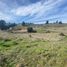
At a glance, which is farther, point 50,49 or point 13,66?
point 50,49

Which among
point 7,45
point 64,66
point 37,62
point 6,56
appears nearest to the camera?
point 64,66

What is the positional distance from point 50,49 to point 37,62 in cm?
203

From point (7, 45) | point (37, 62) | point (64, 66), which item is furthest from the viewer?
point (7, 45)

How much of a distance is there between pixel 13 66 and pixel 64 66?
11.1 ft

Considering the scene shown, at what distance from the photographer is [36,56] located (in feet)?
39.8

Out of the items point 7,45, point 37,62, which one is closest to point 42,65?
point 37,62

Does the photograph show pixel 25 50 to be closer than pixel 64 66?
No

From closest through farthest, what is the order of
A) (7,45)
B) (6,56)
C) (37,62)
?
(37,62) < (6,56) < (7,45)

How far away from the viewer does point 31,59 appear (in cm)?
1198

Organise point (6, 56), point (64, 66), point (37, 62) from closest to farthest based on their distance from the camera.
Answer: point (64, 66) < point (37, 62) < point (6, 56)

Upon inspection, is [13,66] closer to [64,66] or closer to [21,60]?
[21,60]

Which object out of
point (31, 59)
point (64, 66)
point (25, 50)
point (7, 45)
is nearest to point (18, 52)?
point (25, 50)

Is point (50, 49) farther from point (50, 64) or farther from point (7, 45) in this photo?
point (7, 45)

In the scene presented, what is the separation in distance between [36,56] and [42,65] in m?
1.13
